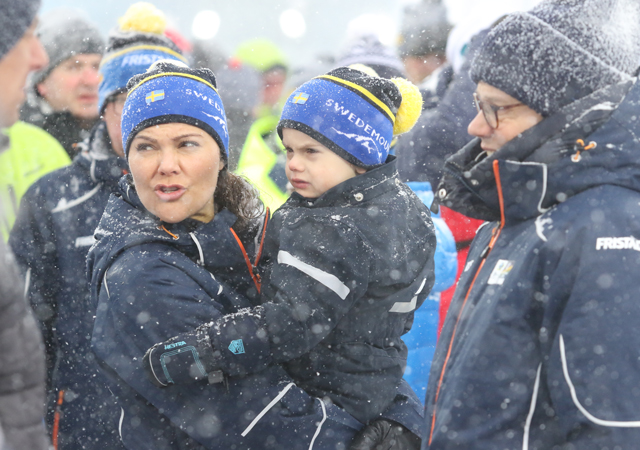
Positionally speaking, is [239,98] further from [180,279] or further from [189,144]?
[180,279]

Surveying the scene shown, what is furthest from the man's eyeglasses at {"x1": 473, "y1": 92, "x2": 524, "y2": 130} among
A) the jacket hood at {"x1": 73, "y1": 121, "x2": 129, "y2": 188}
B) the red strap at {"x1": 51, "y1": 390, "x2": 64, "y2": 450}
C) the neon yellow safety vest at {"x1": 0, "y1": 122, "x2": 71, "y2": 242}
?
the neon yellow safety vest at {"x1": 0, "y1": 122, "x2": 71, "y2": 242}

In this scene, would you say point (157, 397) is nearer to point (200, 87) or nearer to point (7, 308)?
point (7, 308)

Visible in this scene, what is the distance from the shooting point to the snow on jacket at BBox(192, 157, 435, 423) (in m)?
2.02

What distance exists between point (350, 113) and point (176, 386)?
1227mm

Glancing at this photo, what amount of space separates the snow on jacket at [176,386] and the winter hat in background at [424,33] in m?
4.85

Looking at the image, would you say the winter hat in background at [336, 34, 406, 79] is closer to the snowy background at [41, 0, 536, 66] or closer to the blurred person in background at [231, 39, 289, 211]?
the blurred person in background at [231, 39, 289, 211]

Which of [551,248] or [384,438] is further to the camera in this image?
[384,438]

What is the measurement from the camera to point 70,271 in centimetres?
312

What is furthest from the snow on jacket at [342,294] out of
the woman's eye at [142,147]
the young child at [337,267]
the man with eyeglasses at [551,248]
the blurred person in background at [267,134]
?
the blurred person in background at [267,134]

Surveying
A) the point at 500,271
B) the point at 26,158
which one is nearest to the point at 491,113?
the point at 500,271

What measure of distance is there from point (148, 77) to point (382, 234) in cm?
113

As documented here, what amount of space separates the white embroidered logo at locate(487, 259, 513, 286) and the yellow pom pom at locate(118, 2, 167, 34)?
260 centimetres

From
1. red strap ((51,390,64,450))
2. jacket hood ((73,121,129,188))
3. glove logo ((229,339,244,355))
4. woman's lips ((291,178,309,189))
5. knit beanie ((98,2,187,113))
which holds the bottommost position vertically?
red strap ((51,390,64,450))

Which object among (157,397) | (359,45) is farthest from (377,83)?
(359,45)
